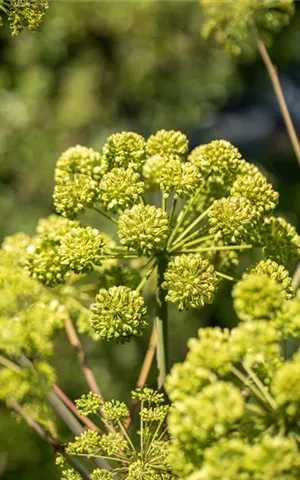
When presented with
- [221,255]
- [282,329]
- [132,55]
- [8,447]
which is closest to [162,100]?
[132,55]

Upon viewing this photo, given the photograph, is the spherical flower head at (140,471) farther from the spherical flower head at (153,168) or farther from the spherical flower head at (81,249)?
the spherical flower head at (153,168)

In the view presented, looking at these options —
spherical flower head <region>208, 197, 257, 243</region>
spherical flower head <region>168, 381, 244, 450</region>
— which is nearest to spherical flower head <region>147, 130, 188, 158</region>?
spherical flower head <region>208, 197, 257, 243</region>

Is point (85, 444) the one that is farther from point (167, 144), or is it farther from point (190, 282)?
point (167, 144)

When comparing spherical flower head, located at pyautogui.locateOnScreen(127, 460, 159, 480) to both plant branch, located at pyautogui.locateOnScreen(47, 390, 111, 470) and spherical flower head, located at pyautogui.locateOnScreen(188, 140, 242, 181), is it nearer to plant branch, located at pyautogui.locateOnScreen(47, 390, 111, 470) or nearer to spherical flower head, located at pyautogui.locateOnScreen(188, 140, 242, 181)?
plant branch, located at pyautogui.locateOnScreen(47, 390, 111, 470)

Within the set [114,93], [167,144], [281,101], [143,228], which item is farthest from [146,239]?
[114,93]

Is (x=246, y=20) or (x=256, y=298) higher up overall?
(x=246, y=20)

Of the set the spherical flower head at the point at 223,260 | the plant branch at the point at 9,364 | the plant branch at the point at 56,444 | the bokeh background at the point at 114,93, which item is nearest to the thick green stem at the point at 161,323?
the spherical flower head at the point at 223,260
